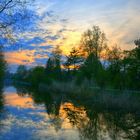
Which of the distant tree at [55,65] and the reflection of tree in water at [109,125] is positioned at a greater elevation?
the distant tree at [55,65]

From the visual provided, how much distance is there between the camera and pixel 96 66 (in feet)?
201

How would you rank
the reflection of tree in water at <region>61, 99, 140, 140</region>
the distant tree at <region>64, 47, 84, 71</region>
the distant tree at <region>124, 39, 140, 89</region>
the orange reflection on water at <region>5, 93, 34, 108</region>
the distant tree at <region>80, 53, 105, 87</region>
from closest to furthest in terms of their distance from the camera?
1. the reflection of tree in water at <region>61, 99, 140, 140</region>
2. the distant tree at <region>124, 39, 140, 89</region>
3. the orange reflection on water at <region>5, 93, 34, 108</region>
4. the distant tree at <region>80, 53, 105, 87</region>
5. the distant tree at <region>64, 47, 84, 71</region>

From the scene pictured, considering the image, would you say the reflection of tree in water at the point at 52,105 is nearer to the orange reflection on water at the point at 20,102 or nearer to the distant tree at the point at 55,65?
the orange reflection on water at the point at 20,102

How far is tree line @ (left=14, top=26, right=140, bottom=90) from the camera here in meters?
40.0

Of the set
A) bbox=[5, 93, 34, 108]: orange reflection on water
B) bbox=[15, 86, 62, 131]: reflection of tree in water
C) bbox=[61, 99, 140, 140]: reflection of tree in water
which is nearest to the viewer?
bbox=[61, 99, 140, 140]: reflection of tree in water

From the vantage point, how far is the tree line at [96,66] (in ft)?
131

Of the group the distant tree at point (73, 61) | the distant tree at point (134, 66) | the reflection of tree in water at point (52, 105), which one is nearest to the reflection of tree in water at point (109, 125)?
the reflection of tree in water at point (52, 105)

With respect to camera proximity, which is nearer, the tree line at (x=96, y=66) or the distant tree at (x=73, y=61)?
the tree line at (x=96, y=66)

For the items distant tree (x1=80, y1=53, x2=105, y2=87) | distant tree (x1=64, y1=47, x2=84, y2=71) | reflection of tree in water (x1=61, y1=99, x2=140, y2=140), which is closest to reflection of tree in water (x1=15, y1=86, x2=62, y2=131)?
reflection of tree in water (x1=61, y1=99, x2=140, y2=140)

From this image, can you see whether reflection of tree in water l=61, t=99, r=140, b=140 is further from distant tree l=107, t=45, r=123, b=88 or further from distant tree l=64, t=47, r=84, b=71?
distant tree l=64, t=47, r=84, b=71

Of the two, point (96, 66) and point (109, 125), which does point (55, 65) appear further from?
point (109, 125)

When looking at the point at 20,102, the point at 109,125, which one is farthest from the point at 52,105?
the point at 109,125

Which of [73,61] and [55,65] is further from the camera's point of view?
[55,65]

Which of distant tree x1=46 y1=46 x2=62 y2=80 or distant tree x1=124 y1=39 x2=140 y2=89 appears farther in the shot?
distant tree x1=46 y1=46 x2=62 y2=80
